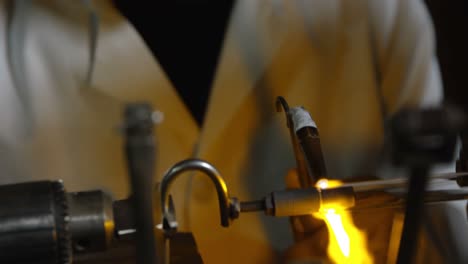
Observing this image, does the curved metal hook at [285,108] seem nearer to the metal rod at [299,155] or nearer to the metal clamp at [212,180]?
the metal rod at [299,155]

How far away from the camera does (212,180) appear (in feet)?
1.34

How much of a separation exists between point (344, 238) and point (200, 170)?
0.52ft

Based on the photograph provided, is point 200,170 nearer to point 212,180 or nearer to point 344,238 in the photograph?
point 212,180

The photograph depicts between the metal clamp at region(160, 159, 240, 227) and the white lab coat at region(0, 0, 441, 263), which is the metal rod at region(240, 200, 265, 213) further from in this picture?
the white lab coat at region(0, 0, 441, 263)

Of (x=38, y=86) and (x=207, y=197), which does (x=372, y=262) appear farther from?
(x=38, y=86)

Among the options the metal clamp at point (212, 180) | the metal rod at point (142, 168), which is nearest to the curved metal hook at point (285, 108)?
the metal clamp at point (212, 180)

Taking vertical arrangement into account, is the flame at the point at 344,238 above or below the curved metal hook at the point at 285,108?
below

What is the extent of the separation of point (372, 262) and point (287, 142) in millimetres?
269

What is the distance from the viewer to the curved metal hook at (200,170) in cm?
37

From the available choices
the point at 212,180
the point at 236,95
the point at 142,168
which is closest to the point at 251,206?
the point at 212,180

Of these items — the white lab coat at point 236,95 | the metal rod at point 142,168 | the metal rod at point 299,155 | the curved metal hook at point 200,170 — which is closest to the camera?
the metal rod at point 142,168

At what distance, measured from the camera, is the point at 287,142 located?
72 centimetres

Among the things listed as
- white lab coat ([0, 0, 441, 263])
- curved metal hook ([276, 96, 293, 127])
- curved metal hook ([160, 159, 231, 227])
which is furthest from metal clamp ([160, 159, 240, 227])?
white lab coat ([0, 0, 441, 263])

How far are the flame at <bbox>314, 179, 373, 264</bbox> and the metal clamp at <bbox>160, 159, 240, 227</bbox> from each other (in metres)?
0.09
